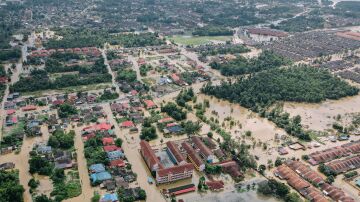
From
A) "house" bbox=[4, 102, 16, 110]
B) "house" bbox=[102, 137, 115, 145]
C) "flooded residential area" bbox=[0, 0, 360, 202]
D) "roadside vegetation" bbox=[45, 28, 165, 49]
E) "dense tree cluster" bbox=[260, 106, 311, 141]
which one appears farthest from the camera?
"roadside vegetation" bbox=[45, 28, 165, 49]

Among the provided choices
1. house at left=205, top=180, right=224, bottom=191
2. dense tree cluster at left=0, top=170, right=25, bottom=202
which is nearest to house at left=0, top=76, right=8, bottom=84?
dense tree cluster at left=0, top=170, right=25, bottom=202

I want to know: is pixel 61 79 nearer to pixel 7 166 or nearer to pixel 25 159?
pixel 25 159

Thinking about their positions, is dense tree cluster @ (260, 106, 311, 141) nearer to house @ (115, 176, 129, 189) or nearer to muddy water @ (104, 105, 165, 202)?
muddy water @ (104, 105, 165, 202)

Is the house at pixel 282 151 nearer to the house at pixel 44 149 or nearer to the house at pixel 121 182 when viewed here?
the house at pixel 121 182

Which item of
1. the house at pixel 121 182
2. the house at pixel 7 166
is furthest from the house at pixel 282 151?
the house at pixel 7 166

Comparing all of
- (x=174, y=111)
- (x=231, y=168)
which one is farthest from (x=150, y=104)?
(x=231, y=168)

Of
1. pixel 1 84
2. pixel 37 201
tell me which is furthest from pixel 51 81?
pixel 37 201
